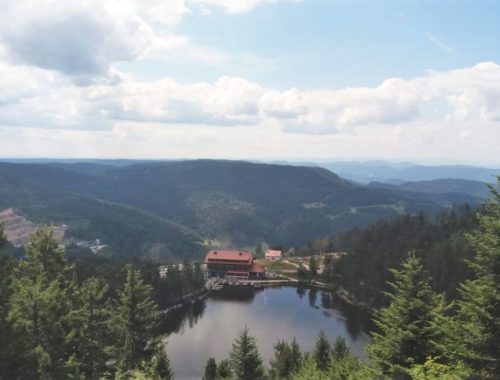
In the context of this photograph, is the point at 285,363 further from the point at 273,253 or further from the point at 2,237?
the point at 273,253

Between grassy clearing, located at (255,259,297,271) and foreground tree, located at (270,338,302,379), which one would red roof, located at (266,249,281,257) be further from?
foreground tree, located at (270,338,302,379)

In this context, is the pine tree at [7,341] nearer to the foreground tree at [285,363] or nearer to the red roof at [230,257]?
the foreground tree at [285,363]

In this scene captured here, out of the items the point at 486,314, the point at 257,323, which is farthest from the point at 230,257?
the point at 486,314

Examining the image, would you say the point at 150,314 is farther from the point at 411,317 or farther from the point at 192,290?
the point at 192,290

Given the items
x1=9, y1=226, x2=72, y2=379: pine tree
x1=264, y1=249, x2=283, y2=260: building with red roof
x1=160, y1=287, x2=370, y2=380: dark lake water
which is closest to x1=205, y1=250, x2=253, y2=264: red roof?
x1=160, y1=287, x2=370, y2=380: dark lake water

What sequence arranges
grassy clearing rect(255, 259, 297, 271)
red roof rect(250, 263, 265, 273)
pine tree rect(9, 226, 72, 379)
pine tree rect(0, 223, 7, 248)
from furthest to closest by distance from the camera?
grassy clearing rect(255, 259, 297, 271), red roof rect(250, 263, 265, 273), pine tree rect(9, 226, 72, 379), pine tree rect(0, 223, 7, 248)
